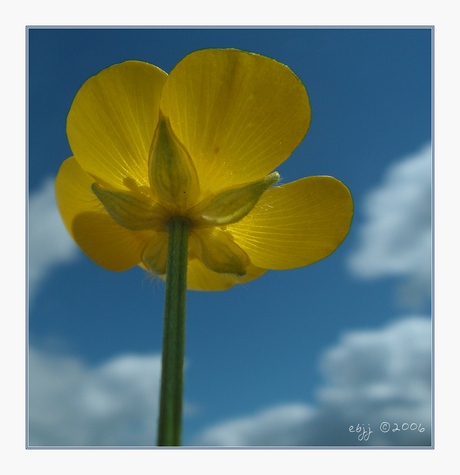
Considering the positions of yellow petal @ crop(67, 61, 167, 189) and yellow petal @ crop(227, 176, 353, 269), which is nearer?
yellow petal @ crop(67, 61, 167, 189)

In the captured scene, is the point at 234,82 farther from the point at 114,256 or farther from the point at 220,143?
the point at 114,256

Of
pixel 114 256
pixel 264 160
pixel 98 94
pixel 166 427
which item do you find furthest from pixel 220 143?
pixel 166 427

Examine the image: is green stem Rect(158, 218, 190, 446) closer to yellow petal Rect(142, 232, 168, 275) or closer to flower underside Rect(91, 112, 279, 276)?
flower underside Rect(91, 112, 279, 276)

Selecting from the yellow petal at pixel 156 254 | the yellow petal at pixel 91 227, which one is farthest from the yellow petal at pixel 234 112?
the yellow petal at pixel 91 227

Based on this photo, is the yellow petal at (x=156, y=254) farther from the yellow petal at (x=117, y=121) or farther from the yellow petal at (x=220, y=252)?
the yellow petal at (x=117, y=121)

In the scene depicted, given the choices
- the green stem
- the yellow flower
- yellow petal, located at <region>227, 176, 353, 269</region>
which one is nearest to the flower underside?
the yellow flower
